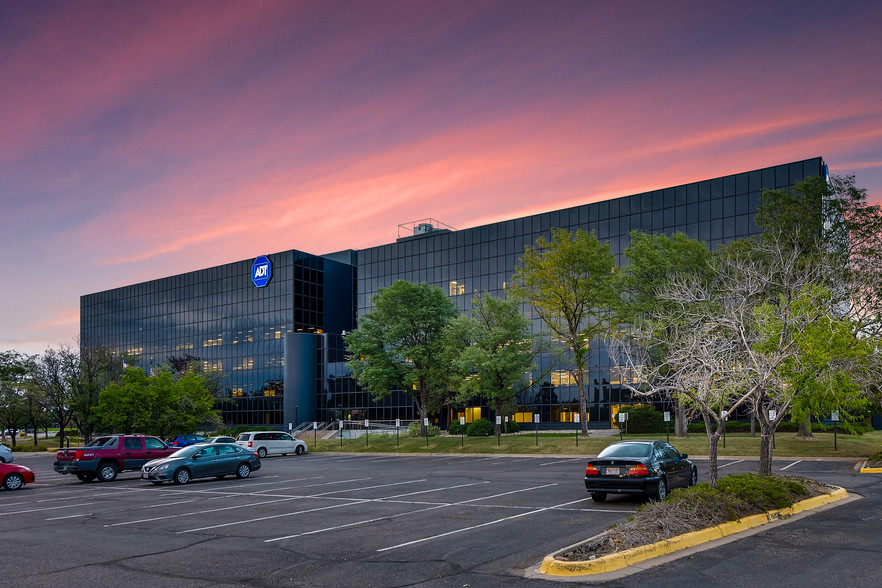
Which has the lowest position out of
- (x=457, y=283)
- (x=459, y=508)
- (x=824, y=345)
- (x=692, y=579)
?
(x=459, y=508)

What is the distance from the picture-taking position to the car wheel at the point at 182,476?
86.1 ft

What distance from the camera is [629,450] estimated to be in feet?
56.4

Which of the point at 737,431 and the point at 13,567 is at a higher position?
the point at 13,567

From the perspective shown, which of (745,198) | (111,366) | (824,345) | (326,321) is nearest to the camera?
(824,345)

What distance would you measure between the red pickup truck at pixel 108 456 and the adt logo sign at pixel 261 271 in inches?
2363

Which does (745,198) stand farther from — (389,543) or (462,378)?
(389,543)

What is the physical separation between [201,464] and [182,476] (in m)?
0.85

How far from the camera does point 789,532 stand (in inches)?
482

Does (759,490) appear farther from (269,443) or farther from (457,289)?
(457,289)

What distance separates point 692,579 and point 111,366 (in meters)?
72.1

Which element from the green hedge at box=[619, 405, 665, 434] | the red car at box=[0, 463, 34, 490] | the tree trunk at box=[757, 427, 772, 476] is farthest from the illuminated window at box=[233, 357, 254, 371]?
the tree trunk at box=[757, 427, 772, 476]

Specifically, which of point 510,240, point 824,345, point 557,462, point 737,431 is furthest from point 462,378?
point 824,345

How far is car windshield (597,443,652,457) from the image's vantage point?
16938mm

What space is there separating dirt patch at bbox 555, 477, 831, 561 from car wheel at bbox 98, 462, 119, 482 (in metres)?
25.4
